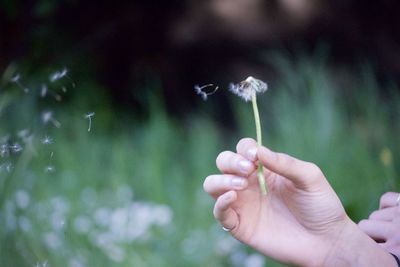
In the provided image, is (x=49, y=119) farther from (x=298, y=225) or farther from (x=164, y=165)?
(x=298, y=225)

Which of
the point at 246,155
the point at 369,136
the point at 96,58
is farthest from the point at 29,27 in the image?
the point at 246,155

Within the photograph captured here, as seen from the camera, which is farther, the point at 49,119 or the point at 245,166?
the point at 49,119

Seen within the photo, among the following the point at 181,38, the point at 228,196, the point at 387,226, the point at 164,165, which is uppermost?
the point at 181,38

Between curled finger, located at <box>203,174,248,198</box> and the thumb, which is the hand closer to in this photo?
the thumb

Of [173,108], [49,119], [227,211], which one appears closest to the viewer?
[227,211]

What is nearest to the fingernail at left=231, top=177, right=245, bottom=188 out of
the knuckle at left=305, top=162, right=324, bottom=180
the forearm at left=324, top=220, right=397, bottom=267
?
the knuckle at left=305, top=162, right=324, bottom=180

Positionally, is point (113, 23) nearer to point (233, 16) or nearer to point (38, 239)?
point (233, 16)

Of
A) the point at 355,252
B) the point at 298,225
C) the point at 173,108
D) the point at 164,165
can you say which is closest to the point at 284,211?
the point at 298,225
